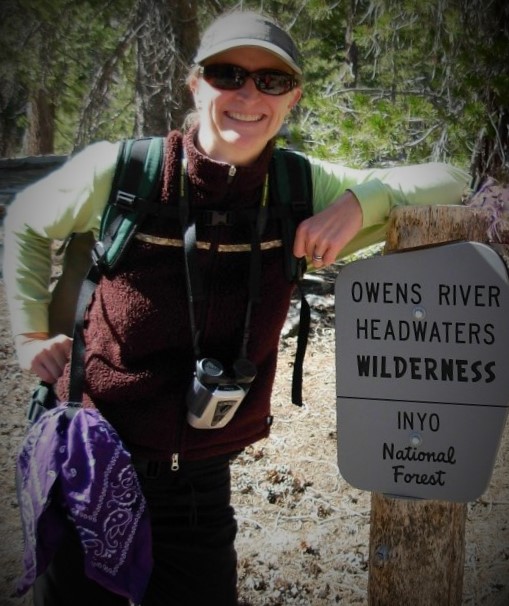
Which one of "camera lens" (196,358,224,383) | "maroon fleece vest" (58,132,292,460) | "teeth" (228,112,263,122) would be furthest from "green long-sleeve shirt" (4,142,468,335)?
"camera lens" (196,358,224,383)

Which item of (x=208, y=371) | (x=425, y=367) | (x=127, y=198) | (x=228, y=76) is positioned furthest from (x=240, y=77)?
(x=425, y=367)

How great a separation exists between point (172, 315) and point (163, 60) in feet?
9.39

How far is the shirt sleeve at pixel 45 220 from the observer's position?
1.49m

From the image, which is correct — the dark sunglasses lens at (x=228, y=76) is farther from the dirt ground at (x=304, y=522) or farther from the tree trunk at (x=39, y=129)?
the tree trunk at (x=39, y=129)

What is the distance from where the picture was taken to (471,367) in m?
1.53

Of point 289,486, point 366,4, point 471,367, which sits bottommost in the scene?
point 289,486

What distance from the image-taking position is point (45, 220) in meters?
1.53

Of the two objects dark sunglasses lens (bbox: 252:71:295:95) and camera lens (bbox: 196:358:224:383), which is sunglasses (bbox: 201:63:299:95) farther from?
camera lens (bbox: 196:358:224:383)

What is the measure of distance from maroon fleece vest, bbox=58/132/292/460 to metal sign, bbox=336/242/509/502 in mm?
216

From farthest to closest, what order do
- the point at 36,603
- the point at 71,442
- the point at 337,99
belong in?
the point at 337,99 < the point at 36,603 < the point at 71,442

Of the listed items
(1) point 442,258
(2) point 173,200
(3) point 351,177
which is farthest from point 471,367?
(2) point 173,200

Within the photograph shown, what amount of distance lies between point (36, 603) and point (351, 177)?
1.29 m

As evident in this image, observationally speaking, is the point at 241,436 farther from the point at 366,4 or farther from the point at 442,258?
the point at 366,4

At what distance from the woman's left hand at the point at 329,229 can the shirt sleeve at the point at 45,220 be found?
1.51 feet
